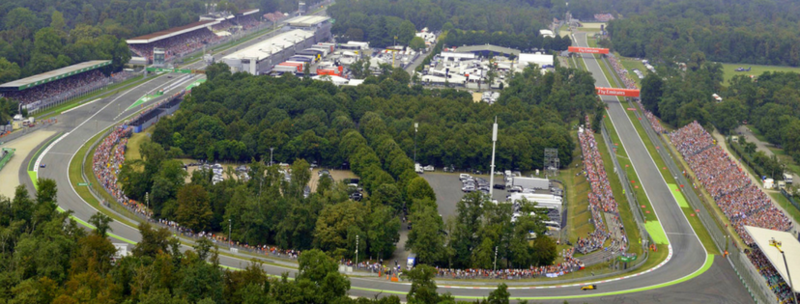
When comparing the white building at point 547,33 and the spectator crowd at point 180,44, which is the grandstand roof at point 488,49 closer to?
the white building at point 547,33

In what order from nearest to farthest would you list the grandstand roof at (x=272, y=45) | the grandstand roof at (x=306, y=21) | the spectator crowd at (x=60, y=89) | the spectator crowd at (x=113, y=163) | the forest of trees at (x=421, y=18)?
the spectator crowd at (x=113, y=163), the spectator crowd at (x=60, y=89), the grandstand roof at (x=272, y=45), the forest of trees at (x=421, y=18), the grandstand roof at (x=306, y=21)

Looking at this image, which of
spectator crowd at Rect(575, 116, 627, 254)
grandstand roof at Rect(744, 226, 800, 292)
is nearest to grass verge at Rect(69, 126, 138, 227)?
spectator crowd at Rect(575, 116, 627, 254)

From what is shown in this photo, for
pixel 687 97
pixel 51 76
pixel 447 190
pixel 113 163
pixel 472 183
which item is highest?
pixel 687 97

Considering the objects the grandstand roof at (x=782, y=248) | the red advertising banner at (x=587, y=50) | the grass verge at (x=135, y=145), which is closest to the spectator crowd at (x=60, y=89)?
the grass verge at (x=135, y=145)

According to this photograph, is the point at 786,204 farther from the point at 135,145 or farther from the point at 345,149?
the point at 135,145

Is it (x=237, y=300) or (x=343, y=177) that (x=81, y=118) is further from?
(x=237, y=300)

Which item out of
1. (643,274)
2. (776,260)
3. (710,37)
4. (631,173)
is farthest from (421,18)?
(776,260)
